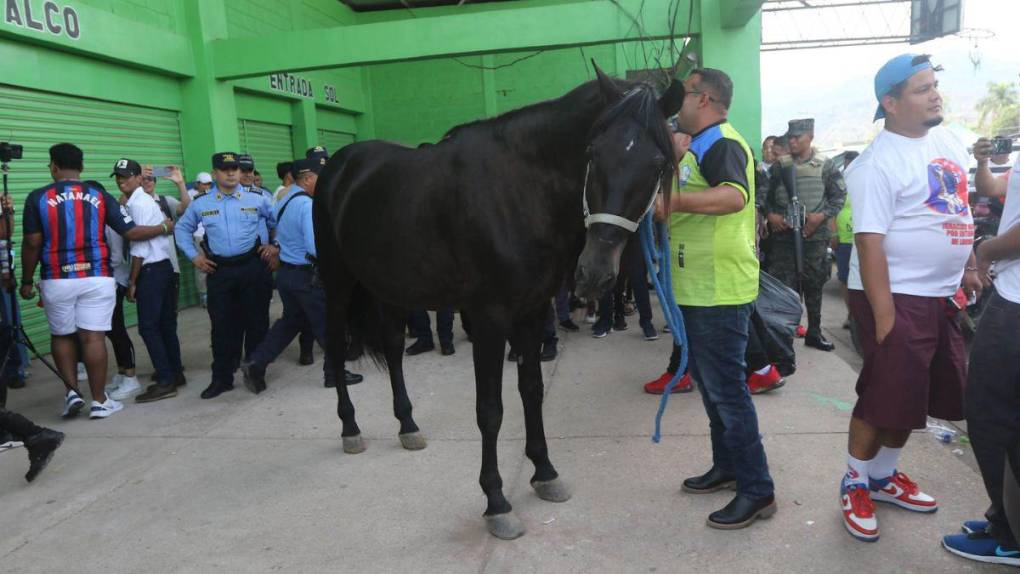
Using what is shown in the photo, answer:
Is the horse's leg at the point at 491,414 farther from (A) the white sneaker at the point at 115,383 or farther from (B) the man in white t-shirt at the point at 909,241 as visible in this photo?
(A) the white sneaker at the point at 115,383

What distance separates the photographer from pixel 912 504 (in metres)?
2.82

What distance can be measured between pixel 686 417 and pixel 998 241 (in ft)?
7.22

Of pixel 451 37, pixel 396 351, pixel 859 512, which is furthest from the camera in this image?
pixel 451 37

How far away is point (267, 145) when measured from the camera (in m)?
11.7

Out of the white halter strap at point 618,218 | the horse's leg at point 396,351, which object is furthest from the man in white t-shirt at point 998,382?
the horse's leg at point 396,351

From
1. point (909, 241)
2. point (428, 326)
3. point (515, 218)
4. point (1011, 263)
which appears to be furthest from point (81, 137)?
point (1011, 263)

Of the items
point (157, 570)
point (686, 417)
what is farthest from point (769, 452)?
point (157, 570)

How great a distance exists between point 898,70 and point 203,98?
9059mm

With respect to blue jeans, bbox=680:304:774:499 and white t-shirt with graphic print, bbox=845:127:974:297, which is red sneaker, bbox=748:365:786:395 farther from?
white t-shirt with graphic print, bbox=845:127:974:297

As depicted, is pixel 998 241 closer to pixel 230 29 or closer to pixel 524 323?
pixel 524 323

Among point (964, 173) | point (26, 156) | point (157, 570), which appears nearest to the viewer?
point (964, 173)

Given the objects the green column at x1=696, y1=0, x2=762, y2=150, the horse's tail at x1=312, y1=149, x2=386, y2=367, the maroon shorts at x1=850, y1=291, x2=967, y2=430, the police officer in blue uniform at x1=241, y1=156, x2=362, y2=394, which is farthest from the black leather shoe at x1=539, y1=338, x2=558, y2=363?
the green column at x1=696, y1=0, x2=762, y2=150

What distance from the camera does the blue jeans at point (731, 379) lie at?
8.86 ft

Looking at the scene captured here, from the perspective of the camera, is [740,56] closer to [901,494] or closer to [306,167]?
[306,167]
